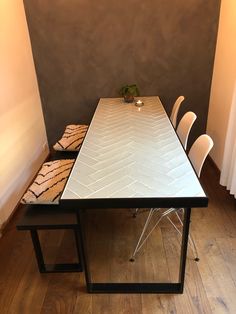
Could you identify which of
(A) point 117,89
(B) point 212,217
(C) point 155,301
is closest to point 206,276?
(C) point 155,301

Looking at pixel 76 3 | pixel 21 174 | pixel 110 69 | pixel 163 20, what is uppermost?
pixel 76 3

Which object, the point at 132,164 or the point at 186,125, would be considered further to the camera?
the point at 186,125

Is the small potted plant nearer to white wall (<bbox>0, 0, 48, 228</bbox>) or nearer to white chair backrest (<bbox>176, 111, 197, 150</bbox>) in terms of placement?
white chair backrest (<bbox>176, 111, 197, 150</bbox>)

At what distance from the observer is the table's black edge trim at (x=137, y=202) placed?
1.31m

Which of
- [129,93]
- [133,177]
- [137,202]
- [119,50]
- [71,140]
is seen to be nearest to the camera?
[137,202]

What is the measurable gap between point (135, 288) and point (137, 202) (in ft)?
2.55

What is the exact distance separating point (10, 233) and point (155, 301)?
1.39 meters

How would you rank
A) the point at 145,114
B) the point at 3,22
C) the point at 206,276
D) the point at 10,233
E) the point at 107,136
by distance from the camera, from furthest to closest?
1. the point at 145,114
2. the point at 3,22
3. the point at 10,233
4. the point at 107,136
5. the point at 206,276

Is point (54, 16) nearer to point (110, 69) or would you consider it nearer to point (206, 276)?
point (110, 69)

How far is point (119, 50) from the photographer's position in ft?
10.5

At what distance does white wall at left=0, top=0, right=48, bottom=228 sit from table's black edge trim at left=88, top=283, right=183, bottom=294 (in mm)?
1109

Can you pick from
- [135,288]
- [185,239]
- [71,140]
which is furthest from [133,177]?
[71,140]

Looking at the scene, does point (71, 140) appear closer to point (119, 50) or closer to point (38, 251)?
point (38, 251)

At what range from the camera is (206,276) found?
183cm
